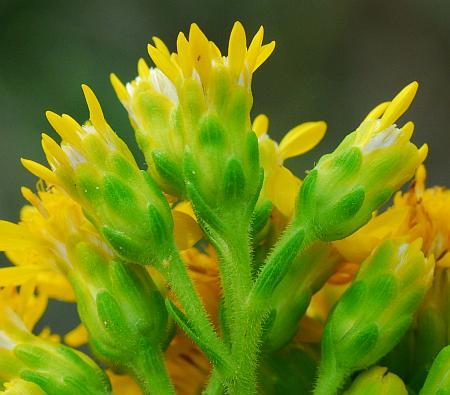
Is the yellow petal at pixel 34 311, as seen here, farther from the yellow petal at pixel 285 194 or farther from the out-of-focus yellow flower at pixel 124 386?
the yellow petal at pixel 285 194

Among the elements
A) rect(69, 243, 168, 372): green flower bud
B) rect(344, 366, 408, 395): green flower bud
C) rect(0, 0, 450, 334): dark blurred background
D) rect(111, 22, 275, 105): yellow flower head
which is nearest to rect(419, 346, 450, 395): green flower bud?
rect(344, 366, 408, 395): green flower bud

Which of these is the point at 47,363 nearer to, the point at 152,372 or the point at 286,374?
the point at 152,372

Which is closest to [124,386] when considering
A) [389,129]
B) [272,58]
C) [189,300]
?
[189,300]

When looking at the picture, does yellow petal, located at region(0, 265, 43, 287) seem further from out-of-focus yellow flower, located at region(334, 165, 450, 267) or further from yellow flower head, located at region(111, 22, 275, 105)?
out-of-focus yellow flower, located at region(334, 165, 450, 267)

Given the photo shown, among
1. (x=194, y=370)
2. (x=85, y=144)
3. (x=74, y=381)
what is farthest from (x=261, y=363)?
(x=85, y=144)

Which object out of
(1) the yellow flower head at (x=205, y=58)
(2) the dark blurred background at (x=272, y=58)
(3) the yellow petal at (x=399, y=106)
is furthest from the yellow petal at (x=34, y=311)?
(2) the dark blurred background at (x=272, y=58)
